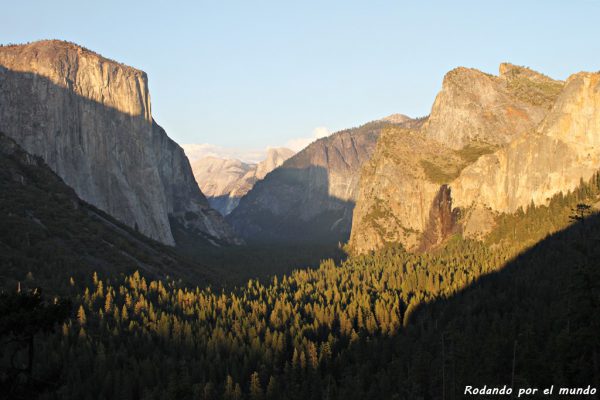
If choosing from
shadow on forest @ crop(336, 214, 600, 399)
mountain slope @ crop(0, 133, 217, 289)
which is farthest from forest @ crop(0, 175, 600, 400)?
mountain slope @ crop(0, 133, 217, 289)

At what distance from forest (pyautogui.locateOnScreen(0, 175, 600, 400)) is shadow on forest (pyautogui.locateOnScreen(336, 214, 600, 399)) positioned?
0.35 meters

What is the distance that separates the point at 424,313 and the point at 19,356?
8831 centimetres

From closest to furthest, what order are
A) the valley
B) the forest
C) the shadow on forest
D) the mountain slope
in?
the shadow on forest < the forest < the valley < the mountain slope

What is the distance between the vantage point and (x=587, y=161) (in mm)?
185500

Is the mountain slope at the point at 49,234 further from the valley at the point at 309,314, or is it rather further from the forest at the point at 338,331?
the forest at the point at 338,331

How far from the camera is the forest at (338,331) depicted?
74.9m

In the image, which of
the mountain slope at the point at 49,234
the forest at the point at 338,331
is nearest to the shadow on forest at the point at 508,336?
the forest at the point at 338,331

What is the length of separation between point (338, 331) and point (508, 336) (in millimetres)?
45550

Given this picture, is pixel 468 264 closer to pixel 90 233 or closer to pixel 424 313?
pixel 424 313

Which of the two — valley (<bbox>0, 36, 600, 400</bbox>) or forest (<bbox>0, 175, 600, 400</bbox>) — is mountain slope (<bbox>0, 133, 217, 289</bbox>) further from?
forest (<bbox>0, 175, 600, 400</bbox>)

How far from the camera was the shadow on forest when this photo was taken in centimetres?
7017

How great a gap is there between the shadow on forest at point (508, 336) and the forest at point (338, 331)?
35cm

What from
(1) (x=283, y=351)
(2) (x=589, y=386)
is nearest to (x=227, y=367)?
(1) (x=283, y=351)

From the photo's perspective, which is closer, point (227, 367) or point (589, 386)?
point (589, 386)
